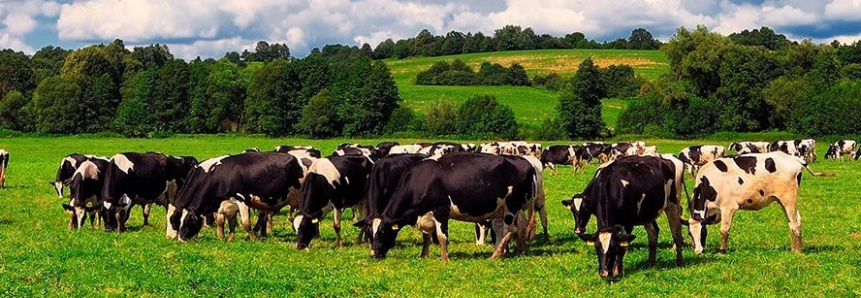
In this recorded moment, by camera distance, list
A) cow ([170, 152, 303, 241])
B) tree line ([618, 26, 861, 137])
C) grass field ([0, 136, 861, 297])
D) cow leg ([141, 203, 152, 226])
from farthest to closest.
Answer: tree line ([618, 26, 861, 137])
cow leg ([141, 203, 152, 226])
cow ([170, 152, 303, 241])
grass field ([0, 136, 861, 297])

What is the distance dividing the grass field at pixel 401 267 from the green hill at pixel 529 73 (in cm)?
8832

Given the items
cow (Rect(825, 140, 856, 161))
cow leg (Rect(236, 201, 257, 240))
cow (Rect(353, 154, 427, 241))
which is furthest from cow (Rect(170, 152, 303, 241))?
cow (Rect(825, 140, 856, 161))

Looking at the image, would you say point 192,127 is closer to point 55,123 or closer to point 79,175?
point 55,123

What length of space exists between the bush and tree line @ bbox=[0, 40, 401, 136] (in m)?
5.51

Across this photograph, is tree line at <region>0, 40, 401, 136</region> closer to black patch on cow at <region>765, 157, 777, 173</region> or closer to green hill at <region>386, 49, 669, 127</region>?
green hill at <region>386, 49, 669, 127</region>

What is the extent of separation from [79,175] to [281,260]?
30.4ft

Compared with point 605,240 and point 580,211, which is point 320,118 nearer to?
point 580,211

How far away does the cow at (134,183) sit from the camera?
21.2 meters

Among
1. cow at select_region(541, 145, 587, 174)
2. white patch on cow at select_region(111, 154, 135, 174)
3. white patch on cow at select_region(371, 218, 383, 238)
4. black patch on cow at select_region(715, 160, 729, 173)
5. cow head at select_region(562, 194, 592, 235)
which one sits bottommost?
cow at select_region(541, 145, 587, 174)

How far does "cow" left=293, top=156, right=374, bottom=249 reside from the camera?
1773 cm

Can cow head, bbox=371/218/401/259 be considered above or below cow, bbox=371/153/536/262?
below

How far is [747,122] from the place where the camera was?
90688 millimetres

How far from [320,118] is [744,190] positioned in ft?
280

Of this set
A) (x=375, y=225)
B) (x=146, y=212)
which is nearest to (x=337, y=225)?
(x=375, y=225)
